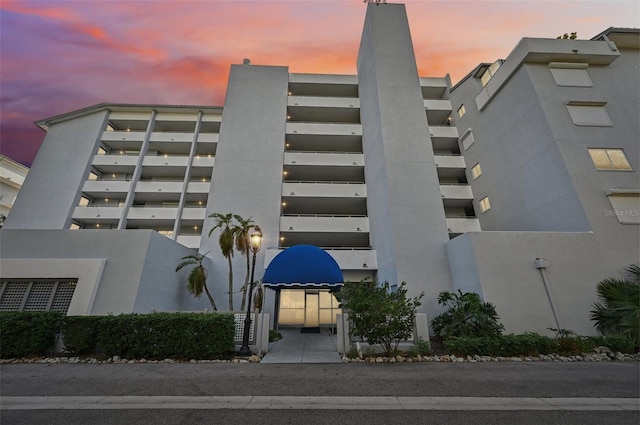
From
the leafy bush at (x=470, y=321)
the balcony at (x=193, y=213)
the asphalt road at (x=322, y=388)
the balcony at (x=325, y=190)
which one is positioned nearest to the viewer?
the asphalt road at (x=322, y=388)

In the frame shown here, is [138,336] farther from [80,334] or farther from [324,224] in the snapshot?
[324,224]

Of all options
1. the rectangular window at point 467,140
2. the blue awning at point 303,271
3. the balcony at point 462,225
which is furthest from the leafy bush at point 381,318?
the rectangular window at point 467,140

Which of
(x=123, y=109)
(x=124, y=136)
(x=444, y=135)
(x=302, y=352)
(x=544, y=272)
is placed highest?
(x=123, y=109)

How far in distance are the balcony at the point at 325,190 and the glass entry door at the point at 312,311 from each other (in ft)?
29.2

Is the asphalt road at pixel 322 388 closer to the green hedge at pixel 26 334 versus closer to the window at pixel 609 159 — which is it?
the green hedge at pixel 26 334

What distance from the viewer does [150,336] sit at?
9625mm

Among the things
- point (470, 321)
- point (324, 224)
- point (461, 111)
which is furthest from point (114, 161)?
point (461, 111)

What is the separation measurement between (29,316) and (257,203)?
577 inches

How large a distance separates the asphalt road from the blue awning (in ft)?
17.2

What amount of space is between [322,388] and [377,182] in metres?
16.7

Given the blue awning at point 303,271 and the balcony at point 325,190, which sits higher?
the balcony at point 325,190

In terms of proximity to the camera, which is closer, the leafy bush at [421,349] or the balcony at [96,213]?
the leafy bush at [421,349]

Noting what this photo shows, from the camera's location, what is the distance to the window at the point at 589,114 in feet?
52.5

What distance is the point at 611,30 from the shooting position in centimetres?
1745
